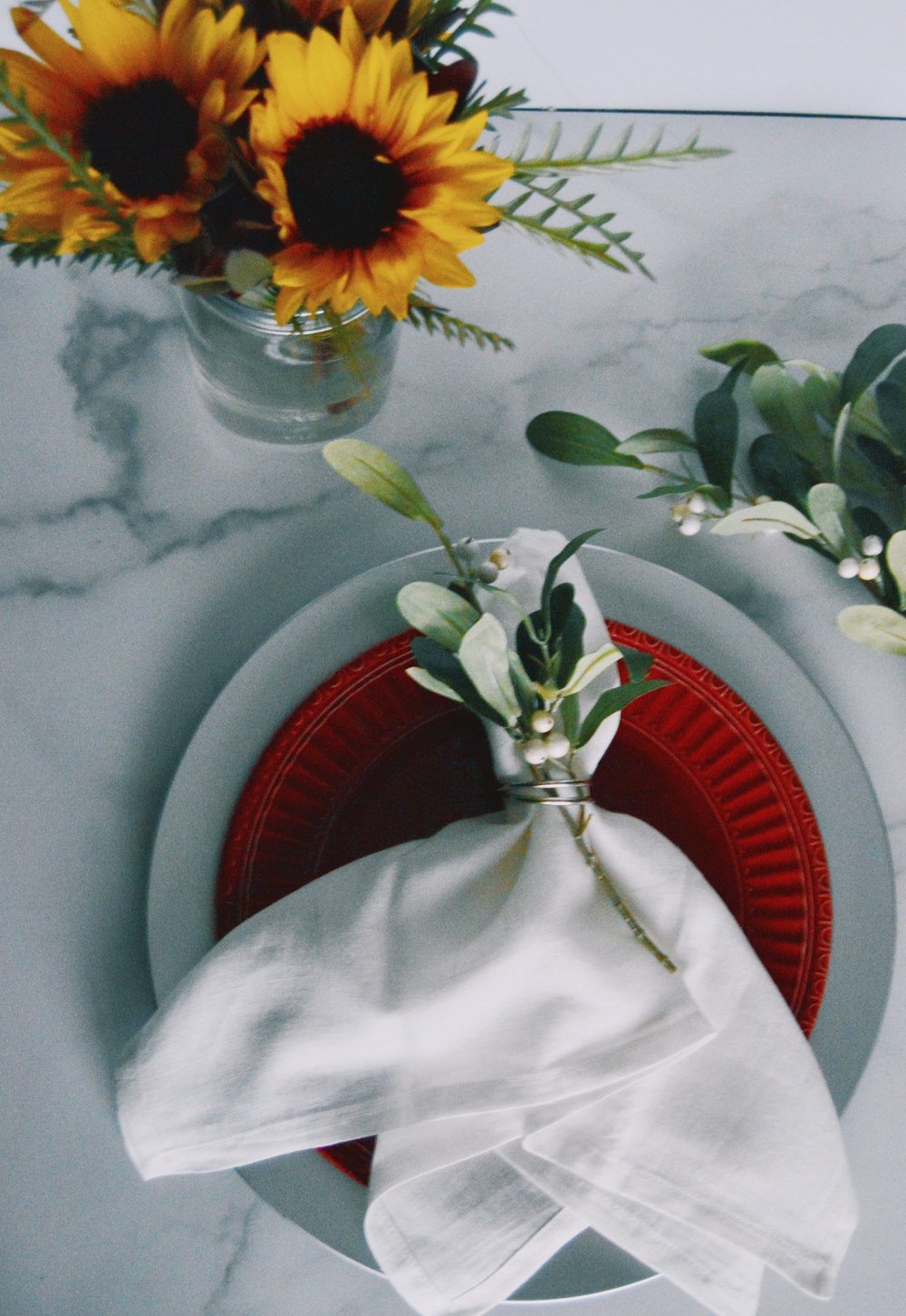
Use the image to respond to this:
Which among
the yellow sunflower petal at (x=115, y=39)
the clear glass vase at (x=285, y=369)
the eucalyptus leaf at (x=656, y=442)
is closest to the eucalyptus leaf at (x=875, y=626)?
the eucalyptus leaf at (x=656, y=442)

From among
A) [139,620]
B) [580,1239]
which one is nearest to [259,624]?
[139,620]

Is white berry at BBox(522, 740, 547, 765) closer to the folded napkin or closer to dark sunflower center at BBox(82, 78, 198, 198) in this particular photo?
the folded napkin

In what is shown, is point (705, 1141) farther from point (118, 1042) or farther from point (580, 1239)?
point (118, 1042)

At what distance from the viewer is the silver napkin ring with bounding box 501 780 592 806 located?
391 millimetres

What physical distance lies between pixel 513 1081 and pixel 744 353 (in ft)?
1.09

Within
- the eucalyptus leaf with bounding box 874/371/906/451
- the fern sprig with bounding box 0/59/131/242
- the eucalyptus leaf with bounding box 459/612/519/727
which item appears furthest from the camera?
the eucalyptus leaf with bounding box 874/371/906/451

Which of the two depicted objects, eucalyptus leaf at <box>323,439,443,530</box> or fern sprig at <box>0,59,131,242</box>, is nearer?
fern sprig at <box>0,59,131,242</box>

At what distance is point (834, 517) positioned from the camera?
0.44 metres

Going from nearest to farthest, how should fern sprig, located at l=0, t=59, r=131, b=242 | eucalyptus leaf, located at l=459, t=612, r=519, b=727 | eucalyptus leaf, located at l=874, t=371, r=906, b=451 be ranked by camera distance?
fern sprig, located at l=0, t=59, r=131, b=242, eucalyptus leaf, located at l=459, t=612, r=519, b=727, eucalyptus leaf, located at l=874, t=371, r=906, b=451

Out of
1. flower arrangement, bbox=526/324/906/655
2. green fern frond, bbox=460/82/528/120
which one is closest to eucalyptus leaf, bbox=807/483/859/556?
flower arrangement, bbox=526/324/906/655

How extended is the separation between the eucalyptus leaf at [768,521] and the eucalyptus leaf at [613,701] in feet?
0.30

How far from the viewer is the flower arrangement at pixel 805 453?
444mm

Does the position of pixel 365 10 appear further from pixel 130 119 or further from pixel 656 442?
pixel 656 442

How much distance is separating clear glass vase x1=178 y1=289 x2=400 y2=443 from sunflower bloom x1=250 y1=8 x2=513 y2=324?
64 mm
